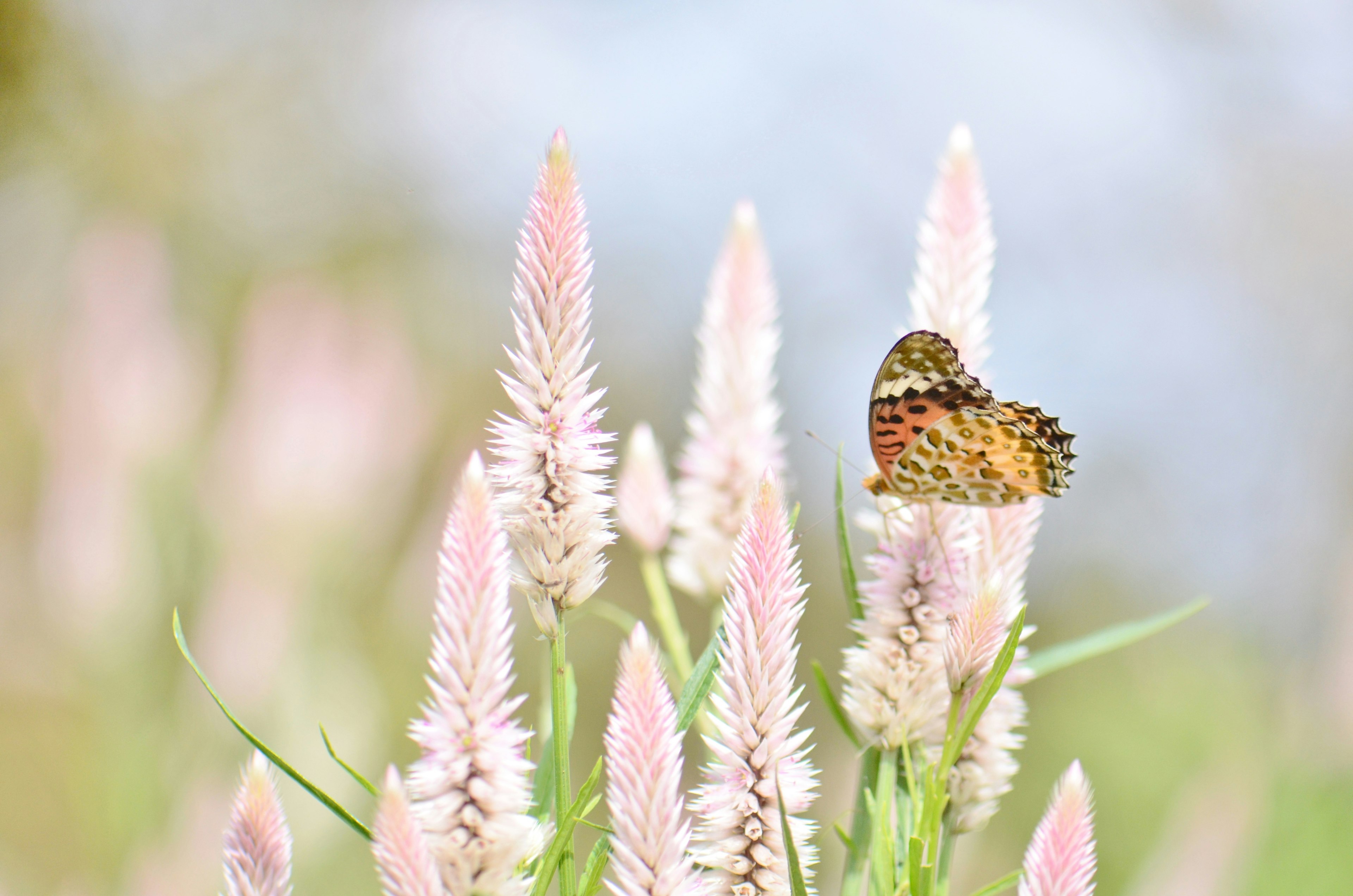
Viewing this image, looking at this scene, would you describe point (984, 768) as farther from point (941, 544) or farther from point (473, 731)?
point (473, 731)

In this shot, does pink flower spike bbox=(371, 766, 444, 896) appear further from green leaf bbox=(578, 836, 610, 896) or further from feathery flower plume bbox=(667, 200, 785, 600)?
feathery flower plume bbox=(667, 200, 785, 600)

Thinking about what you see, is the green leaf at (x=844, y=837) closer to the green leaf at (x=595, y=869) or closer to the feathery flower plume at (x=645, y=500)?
the green leaf at (x=595, y=869)

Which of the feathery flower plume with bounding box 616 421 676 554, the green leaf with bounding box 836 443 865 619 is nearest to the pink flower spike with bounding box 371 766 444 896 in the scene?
the green leaf with bounding box 836 443 865 619

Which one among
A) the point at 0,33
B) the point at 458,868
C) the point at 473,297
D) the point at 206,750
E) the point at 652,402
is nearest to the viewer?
the point at 458,868

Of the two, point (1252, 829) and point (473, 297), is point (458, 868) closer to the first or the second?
point (1252, 829)

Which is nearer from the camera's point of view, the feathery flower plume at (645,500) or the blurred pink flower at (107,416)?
the feathery flower plume at (645,500)

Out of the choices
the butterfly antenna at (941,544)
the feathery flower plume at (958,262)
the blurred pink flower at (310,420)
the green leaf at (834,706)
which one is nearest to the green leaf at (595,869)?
the green leaf at (834,706)

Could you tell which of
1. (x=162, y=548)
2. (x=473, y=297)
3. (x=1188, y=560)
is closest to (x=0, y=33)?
(x=473, y=297)

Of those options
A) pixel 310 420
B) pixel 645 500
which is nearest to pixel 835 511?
pixel 645 500
